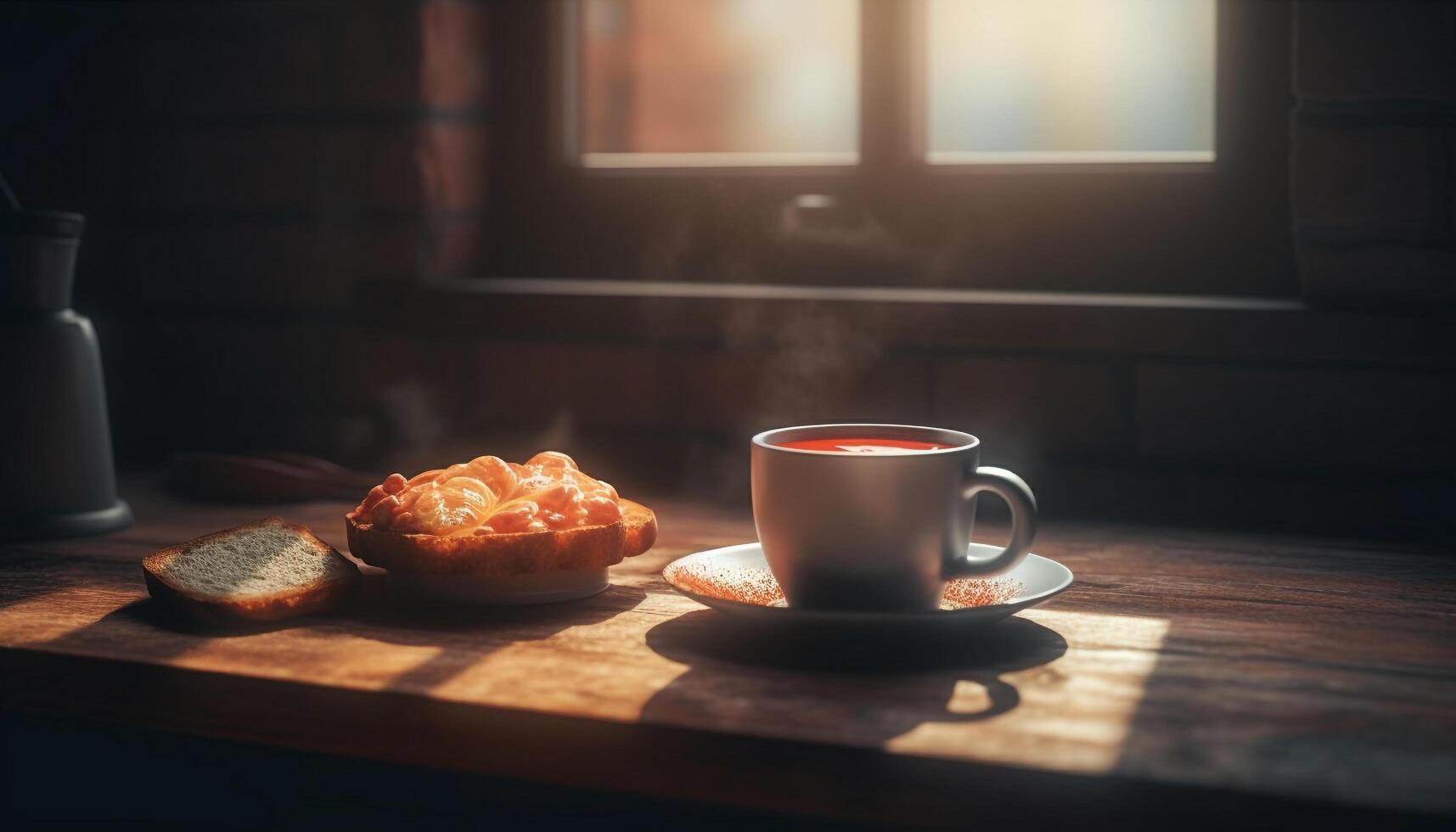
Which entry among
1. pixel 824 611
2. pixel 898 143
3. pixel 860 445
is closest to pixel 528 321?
pixel 898 143

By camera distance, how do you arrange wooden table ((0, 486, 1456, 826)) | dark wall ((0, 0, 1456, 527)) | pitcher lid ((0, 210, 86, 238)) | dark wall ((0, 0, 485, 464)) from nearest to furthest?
wooden table ((0, 486, 1456, 826)) < pitcher lid ((0, 210, 86, 238)) < dark wall ((0, 0, 1456, 527)) < dark wall ((0, 0, 485, 464))

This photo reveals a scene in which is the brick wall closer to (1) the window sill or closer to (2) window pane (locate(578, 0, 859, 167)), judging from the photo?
(1) the window sill

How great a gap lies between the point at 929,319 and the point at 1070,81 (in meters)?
0.39

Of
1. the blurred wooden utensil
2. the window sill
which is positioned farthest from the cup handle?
the blurred wooden utensil

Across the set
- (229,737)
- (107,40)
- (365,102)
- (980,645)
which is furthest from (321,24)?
(980,645)

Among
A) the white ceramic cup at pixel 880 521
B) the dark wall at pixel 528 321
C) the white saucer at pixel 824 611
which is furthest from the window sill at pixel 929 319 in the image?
the white ceramic cup at pixel 880 521

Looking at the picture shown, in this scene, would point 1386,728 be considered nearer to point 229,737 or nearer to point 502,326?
point 229,737

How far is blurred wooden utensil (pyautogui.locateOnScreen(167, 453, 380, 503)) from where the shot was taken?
146cm

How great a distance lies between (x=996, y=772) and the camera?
2.25 ft

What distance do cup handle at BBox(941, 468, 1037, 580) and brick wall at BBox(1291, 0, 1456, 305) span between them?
70cm

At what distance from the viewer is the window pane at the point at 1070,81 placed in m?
1.65

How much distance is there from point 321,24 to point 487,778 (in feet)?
3.53

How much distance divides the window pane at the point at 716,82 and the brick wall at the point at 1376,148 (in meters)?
0.59

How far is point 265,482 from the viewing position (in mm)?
1456
